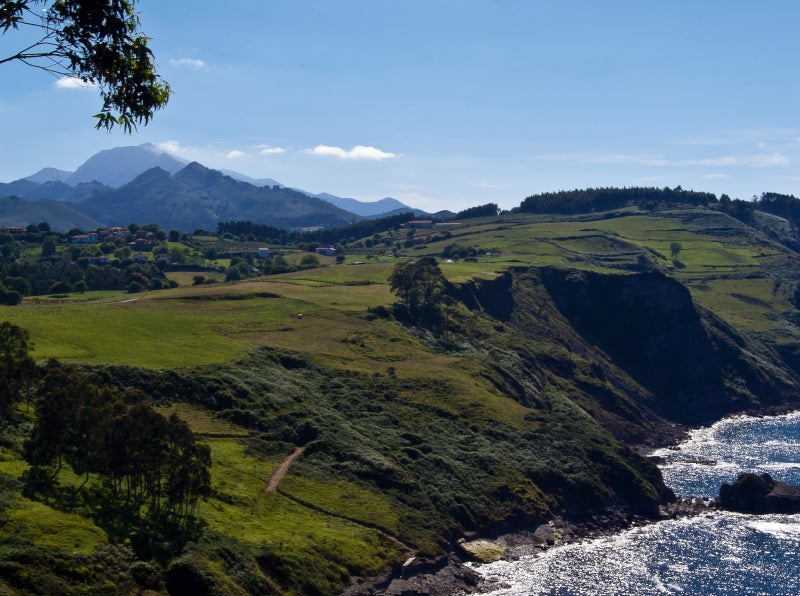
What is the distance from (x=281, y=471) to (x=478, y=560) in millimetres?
22704

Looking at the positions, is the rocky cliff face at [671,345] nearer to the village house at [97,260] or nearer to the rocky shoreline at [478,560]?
the rocky shoreline at [478,560]

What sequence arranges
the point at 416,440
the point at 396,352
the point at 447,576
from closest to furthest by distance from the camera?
the point at 447,576
the point at 416,440
the point at 396,352

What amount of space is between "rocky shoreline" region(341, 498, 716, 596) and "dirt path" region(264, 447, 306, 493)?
13.5 metres

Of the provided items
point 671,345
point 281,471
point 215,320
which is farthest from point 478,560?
point 671,345

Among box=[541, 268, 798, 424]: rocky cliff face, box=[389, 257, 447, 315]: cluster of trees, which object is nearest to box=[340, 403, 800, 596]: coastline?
box=[541, 268, 798, 424]: rocky cliff face

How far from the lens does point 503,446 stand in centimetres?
8844

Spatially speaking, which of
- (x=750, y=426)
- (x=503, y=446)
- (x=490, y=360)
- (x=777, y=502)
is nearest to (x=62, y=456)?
(x=503, y=446)

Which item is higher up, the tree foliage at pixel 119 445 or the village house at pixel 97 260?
the village house at pixel 97 260

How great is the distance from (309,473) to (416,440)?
18201 mm

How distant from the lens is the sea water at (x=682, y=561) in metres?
65.4

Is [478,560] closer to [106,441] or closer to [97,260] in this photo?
[106,441]

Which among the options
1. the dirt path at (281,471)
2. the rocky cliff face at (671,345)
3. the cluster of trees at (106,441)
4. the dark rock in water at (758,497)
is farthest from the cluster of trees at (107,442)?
the rocky cliff face at (671,345)

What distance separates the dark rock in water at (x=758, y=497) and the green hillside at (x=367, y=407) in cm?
849

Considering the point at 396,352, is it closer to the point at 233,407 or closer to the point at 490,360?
the point at 490,360
